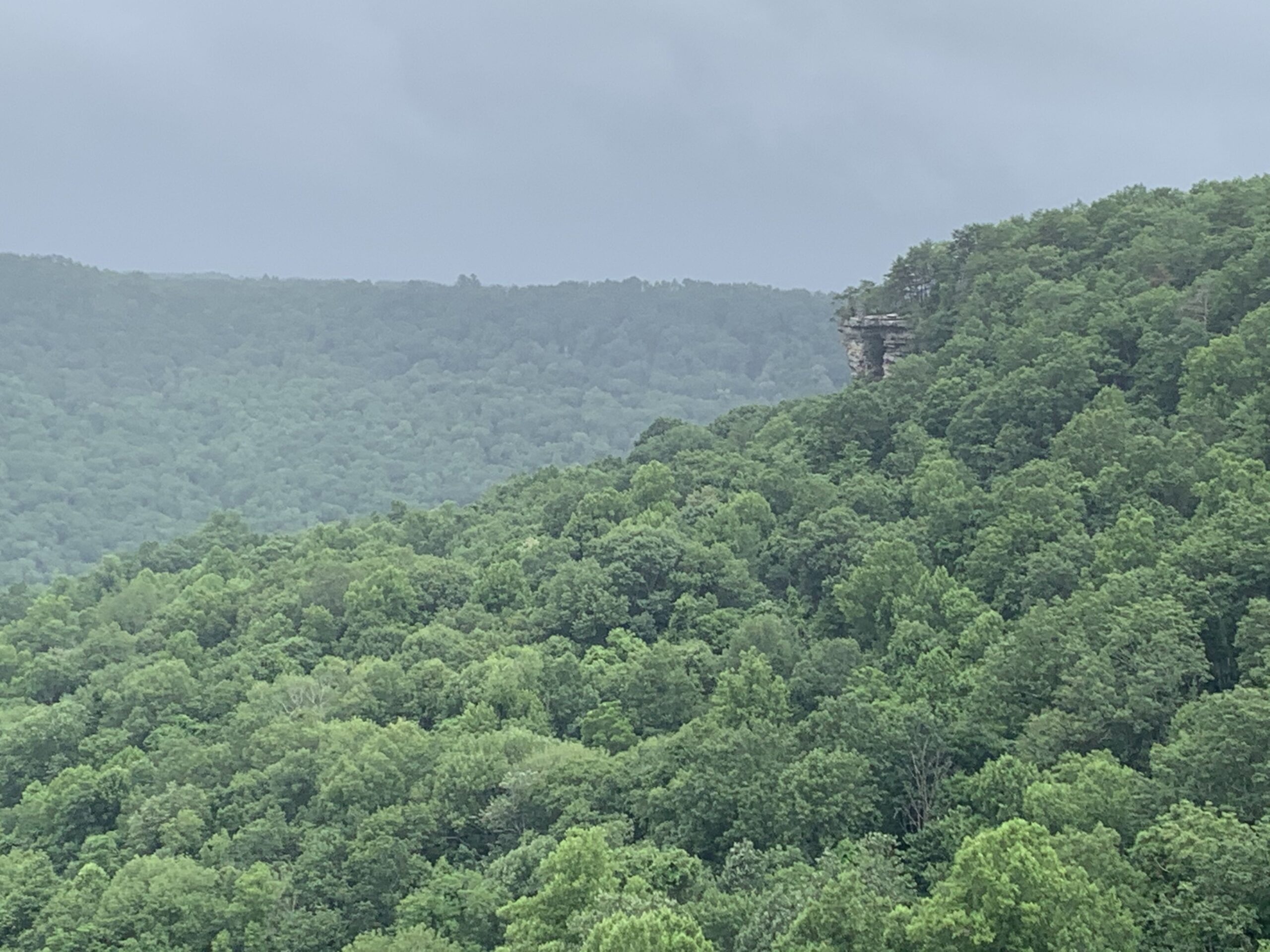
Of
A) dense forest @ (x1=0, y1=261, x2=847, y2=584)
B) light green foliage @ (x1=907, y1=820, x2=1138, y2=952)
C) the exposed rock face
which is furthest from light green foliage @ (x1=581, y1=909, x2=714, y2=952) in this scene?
dense forest @ (x1=0, y1=261, x2=847, y2=584)

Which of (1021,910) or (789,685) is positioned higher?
(1021,910)

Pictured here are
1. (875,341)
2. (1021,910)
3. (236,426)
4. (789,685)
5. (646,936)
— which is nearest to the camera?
(1021,910)

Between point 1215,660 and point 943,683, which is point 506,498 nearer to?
point 943,683

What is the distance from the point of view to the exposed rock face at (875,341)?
187 feet

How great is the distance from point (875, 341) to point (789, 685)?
26.5 metres

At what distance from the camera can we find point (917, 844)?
997 inches

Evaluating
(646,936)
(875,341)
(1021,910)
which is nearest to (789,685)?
(646,936)

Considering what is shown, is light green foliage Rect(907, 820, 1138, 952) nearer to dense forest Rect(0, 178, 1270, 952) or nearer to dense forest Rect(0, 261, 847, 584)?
dense forest Rect(0, 178, 1270, 952)

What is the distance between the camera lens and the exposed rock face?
187 feet

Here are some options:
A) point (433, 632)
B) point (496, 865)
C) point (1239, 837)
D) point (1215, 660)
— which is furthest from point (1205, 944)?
point (433, 632)

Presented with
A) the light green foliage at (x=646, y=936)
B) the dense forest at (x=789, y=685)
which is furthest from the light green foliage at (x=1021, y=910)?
the light green foliage at (x=646, y=936)

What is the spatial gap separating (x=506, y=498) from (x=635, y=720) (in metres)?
30.0

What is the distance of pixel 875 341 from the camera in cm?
5831

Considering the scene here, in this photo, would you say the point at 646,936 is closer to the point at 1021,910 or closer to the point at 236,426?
the point at 1021,910
